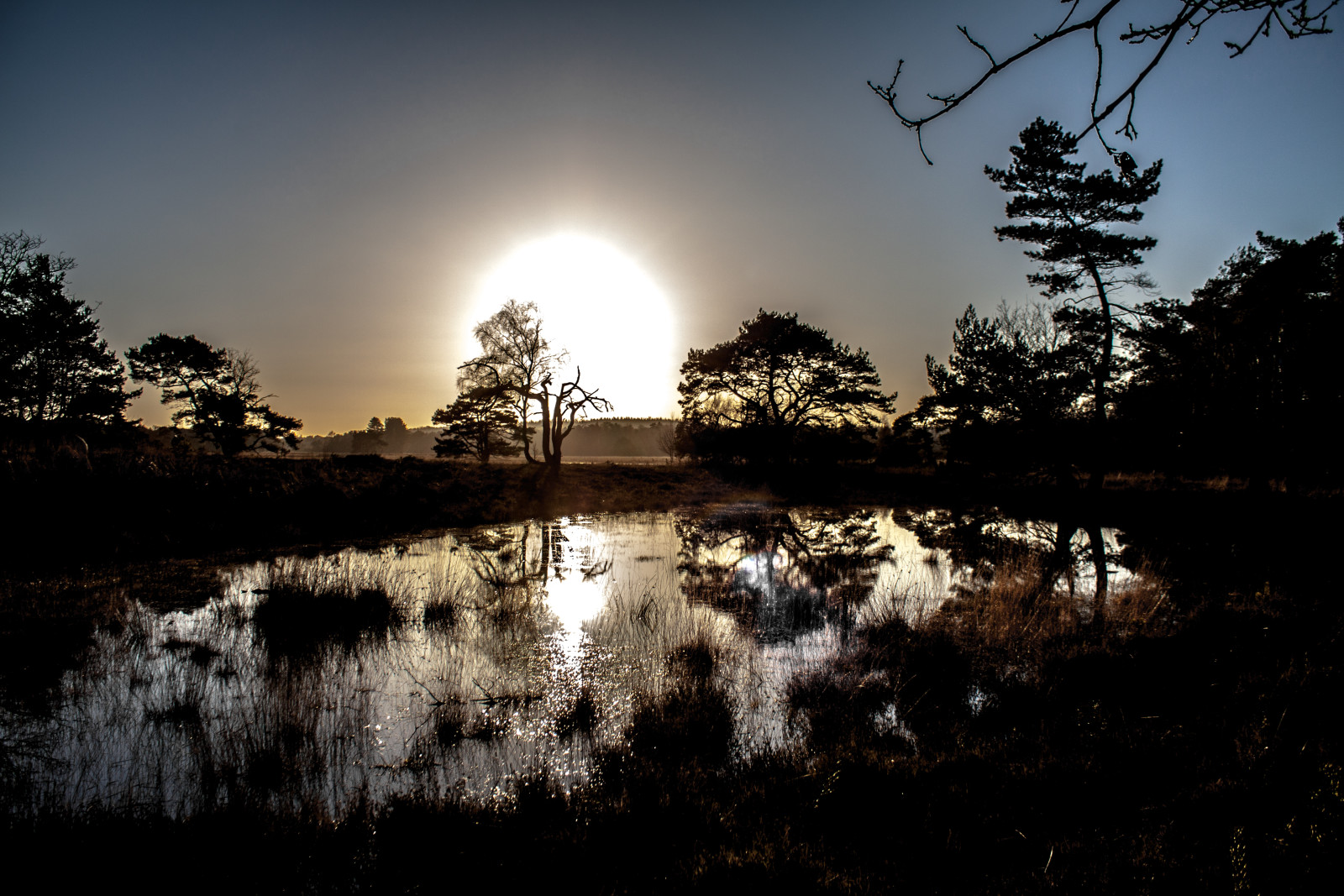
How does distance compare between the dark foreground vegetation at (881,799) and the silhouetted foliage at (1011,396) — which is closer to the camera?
the dark foreground vegetation at (881,799)

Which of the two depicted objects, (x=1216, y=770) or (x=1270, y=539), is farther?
(x=1270, y=539)

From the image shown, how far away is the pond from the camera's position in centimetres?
420

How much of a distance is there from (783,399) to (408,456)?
2651 centimetres

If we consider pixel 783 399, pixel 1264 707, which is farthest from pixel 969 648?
pixel 783 399

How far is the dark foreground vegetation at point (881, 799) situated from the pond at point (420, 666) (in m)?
0.14

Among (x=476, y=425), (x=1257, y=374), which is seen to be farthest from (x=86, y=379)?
(x=1257, y=374)

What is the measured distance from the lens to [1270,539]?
1559cm

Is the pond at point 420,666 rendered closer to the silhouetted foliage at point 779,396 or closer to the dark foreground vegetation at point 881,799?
the dark foreground vegetation at point 881,799

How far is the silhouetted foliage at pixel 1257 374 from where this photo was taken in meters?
20.7

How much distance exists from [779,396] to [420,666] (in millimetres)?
37738

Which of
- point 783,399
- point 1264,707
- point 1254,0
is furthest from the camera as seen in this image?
point 783,399

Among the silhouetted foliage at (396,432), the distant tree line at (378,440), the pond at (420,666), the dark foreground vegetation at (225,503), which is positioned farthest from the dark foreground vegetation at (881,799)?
Result: the silhouetted foliage at (396,432)

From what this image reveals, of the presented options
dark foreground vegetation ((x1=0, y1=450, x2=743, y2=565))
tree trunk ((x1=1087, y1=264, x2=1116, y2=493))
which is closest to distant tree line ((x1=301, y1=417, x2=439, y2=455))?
dark foreground vegetation ((x1=0, y1=450, x2=743, y2=565))

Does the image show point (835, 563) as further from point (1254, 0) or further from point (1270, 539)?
point (1270, 539)
